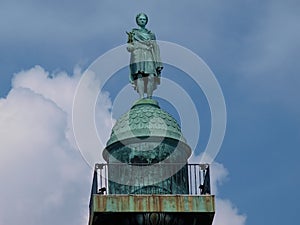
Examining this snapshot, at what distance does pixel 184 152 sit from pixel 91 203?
3.51 metres

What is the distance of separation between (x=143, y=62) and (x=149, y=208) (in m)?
5.61

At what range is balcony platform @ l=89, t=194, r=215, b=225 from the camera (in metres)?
43.4

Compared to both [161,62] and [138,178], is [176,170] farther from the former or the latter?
[161,62]

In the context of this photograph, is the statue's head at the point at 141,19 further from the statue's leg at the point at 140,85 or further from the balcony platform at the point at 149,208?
the balcony platform at the point at 149,208

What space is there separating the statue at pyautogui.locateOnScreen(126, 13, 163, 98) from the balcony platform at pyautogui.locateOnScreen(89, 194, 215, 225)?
4319 millimetres

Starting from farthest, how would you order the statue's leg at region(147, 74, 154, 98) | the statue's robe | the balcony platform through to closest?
1. the statue's robe
2. the statue's leg at region(147, 74, 154, 98)
3. the balcony platform

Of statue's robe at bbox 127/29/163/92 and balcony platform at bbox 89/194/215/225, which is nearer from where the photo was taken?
balcony platform at bbox 89/194/215/225

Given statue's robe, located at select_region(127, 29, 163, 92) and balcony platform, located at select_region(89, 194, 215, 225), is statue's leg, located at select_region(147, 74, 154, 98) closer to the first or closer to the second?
statue's robe, located at select_region(127, 29, 163, 92)

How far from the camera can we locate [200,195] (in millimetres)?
43781

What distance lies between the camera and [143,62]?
4650 centimetres

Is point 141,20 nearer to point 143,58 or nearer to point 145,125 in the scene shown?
point 143,58

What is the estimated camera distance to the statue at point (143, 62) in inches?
1826

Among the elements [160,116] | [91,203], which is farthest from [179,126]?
[91,203]

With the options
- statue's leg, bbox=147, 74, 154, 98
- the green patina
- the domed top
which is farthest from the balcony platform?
statue's leg, bbox=147, 74, 154, 98
